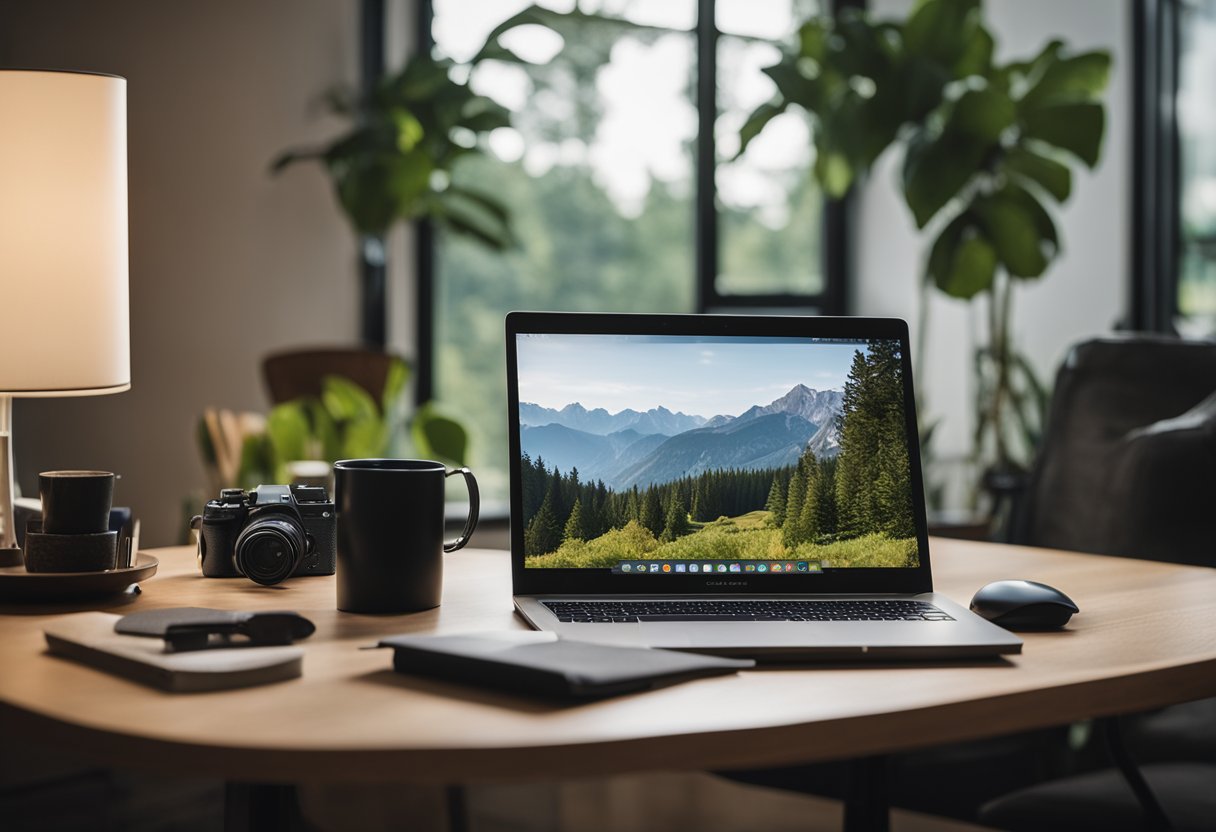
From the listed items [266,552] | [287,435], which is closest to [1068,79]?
[287,435]

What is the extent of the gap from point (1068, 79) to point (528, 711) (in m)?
3.07

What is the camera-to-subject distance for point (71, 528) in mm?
1169

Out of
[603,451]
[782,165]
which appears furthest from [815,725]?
[782,165]

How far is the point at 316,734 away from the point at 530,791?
2.36 m

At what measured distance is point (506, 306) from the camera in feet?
14.8

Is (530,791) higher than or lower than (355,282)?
lower

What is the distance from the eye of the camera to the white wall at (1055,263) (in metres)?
3.88

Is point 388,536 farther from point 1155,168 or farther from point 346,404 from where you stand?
point 1155,168

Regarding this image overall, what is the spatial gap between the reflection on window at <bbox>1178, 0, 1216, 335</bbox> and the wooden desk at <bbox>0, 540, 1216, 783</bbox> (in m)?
2.87

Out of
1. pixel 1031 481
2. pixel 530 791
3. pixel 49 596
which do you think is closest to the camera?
pixel 49 596

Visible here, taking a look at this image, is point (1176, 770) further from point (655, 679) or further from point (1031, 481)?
point (655, 679)

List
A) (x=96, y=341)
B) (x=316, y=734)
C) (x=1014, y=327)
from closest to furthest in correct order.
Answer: (x=316, y=734) → (x=96, y=341) → (x=1014, y=327)

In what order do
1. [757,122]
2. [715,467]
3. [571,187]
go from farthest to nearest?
1. [571,187]
2. [757,122]
3. [715,467]

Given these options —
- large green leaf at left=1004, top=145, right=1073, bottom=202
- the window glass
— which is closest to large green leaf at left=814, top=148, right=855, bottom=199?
large green leaf at left=1004, top=145, right=1073, bottom=202
